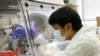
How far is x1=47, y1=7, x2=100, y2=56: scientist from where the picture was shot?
3.73 feet

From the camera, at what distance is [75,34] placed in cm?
129

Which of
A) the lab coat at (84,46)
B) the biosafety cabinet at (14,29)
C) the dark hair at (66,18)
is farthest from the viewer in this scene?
the biosafety cabinet at (14,29)

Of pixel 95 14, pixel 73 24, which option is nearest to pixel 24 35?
pixel 73 24

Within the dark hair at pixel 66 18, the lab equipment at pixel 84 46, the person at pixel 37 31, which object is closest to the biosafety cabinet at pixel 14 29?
the person at pixel 37 31

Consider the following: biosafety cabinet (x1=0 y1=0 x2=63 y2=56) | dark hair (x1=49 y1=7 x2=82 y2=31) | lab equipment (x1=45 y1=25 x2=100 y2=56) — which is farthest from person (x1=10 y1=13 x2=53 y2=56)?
lab equipment (x1=45 y1=25 x2=100 y2=56)

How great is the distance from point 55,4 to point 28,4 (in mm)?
715

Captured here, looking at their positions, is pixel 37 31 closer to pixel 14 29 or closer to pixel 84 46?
pixel 14 29

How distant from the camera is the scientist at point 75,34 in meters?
1.14

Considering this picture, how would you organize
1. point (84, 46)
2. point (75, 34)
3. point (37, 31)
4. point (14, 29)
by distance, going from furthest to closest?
point (37, 31), point (14, 29), point (75, 34), point (84, 46)

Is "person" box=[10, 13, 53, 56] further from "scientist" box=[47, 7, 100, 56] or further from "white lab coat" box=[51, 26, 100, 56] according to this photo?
"white lab coat" box=[51, 26, 100, 56]

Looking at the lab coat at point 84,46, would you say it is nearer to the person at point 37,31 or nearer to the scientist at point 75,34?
the scientist at point 75,34

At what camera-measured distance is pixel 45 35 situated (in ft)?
6.34

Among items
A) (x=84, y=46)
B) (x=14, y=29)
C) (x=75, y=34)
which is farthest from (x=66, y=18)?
(x=14, y=29)

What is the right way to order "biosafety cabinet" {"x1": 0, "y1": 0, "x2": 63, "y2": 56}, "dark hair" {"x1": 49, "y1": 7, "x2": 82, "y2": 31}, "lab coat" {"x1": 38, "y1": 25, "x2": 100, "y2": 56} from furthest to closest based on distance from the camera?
1. "biosafety cabinet" {"x1": 0, "y1": 0, "x2": 63, "y2": 56}
2. "dark hair" {"x1": 49, "y1": 7, "x2": 82, "y2": 31}
3. "lab coat" {"x1": 38, "y1": 25, "x2": 100, "y2": 56}
